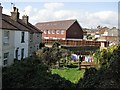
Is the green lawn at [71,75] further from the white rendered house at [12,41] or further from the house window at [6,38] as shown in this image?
the house window at [6,38]

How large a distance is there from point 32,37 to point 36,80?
2344 cm

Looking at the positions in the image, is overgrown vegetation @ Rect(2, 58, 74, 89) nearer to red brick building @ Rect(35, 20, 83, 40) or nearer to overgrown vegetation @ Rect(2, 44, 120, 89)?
overgrown vegetation @ Rect(2, 44, 120, 89)

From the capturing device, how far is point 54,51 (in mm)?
21375

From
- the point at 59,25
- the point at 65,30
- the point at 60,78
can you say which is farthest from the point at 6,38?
the point at 59,25

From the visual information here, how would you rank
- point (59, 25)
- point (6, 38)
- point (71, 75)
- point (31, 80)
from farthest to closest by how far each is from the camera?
point (59, 25), point (6, 38), point (71, 75), point (31, 80)

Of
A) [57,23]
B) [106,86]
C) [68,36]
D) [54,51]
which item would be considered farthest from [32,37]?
[57,23]

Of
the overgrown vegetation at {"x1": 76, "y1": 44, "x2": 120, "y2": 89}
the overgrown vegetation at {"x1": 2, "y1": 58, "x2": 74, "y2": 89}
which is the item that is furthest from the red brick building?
the overgrown vegetation at {"x1": 76, "y1": 44, "x2": 120, "y2": 89}

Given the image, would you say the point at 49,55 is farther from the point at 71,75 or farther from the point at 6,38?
the point at 6,38

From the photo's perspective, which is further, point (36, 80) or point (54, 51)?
point (54, 51)

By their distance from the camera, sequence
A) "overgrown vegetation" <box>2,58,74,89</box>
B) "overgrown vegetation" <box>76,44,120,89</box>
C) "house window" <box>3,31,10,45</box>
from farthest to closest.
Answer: "house window" <box>3,31,10,45</box> < "overgrown vegetation" <box>2,58,74,89</box> < "overgrown vegetation" <box>76,44,120,89</box>

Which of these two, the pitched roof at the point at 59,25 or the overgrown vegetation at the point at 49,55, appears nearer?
the overgrown vegetation at the point at 49,55

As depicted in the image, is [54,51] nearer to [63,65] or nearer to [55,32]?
[63,65]

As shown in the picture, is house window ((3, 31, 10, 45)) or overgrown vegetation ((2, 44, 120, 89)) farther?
house window ((3, 31, 10, 45))

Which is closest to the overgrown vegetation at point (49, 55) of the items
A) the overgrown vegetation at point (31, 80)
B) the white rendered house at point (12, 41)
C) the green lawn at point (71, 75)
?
the green lawn at point (71, 75)
